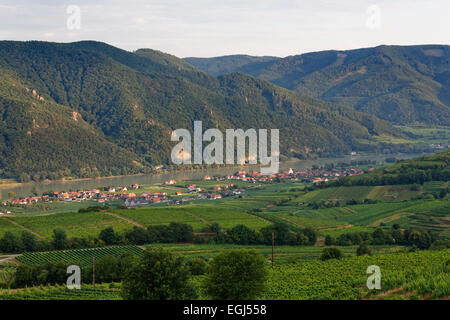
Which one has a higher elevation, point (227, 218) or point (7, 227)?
point (7, 227)

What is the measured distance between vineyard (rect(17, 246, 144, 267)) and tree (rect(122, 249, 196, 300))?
20.3 m

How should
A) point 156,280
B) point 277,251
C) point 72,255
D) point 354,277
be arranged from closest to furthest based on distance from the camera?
point 156,280
point 354,277
point 72,255
point 277,251

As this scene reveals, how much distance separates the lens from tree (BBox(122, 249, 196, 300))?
23.4m

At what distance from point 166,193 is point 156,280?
81.6 meters

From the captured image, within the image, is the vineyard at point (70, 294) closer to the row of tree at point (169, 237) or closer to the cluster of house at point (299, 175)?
the row of tree at point (169, 237)

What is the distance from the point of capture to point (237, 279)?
25.1 metres

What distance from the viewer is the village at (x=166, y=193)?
96000mm

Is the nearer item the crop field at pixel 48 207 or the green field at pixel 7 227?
the green field at pixel 7 227

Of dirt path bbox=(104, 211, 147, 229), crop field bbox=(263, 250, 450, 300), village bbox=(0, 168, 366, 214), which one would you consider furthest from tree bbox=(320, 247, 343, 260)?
village bbox=(0, 168, 366, 214)

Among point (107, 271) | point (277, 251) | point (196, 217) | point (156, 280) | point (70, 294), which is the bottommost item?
point (277, 251)

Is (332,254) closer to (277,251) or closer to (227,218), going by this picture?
(277,251)

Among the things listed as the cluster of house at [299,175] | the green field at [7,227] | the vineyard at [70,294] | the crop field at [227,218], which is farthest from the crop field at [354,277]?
the cluster of house at [299,175]

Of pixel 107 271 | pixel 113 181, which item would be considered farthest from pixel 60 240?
pixel 113 181

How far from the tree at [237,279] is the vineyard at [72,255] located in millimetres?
20416
